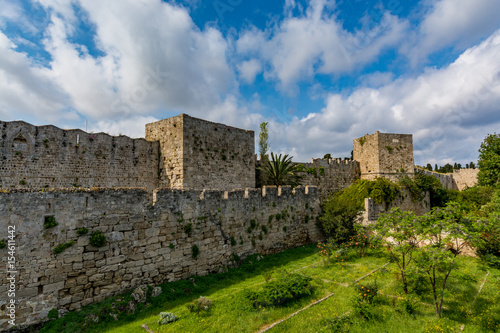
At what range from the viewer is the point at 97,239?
7.66m

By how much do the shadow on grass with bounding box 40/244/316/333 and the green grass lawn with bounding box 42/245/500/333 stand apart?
0.07ft

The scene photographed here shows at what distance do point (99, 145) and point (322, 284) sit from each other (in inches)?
468

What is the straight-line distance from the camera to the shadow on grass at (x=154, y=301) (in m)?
6.78

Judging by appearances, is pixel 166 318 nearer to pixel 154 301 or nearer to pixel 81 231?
pixel 154 301

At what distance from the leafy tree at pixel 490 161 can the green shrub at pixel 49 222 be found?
3193 cm

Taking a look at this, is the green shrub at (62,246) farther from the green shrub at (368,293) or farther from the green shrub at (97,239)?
the green shrub at (368,293)

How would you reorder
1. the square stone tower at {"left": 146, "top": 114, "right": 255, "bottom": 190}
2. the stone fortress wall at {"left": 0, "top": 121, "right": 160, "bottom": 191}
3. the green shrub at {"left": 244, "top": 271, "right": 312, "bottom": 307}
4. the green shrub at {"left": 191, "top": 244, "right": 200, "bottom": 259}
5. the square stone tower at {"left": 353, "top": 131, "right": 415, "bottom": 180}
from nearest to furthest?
1. the green shrub at {"left": 244, "top": 271, "right": 312, "bottom": 307}
2. the green shrub at {"left": 191, "top": 244, "right": 200, "bottom": 259}
3. the stone fortress wall at {"left": 0, "top": 121, "right": 160, "bottom": 191}
4. the square stone tower at {"left": 146, "top": 114, "right": 255, "bottom": 190}
5. the square stone tower at {"left": 353, "top": 131, "right": 415, "bottom": 180}

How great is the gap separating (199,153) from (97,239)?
27.4ft

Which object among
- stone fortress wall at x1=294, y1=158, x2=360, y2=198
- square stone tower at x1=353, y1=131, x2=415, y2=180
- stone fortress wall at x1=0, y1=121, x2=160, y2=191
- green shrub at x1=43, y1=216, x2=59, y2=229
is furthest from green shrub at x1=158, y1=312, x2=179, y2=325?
square stone tower at x1=353, y1=131, x2=415, y2=180

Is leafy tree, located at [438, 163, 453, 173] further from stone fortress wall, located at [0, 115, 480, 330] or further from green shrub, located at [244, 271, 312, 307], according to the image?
green shrub, located at [244, 271, 312, 307]

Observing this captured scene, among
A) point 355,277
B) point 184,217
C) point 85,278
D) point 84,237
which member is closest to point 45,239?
point 84,237

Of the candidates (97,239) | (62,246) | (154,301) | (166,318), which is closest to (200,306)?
(166,318)

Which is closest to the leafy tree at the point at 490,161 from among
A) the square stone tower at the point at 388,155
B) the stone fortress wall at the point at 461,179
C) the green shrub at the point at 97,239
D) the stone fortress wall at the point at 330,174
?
the square stone tower at the point at 388,155

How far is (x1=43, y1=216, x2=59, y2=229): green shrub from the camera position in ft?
22.8
